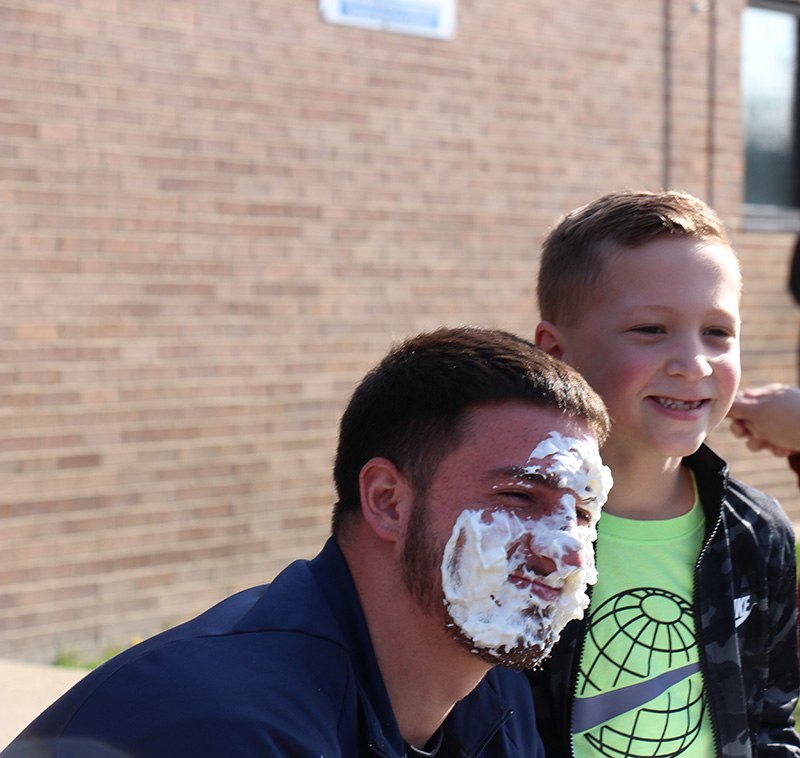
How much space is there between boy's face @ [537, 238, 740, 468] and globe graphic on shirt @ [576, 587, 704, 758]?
0.37 meters

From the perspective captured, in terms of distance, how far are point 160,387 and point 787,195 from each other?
5503 millimetres

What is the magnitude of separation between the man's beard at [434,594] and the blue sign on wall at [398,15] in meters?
4.52

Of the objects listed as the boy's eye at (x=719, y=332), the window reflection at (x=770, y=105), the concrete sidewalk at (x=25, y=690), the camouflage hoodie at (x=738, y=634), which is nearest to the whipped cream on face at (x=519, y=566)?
the camouflage hoodie at (x=738, y=634)

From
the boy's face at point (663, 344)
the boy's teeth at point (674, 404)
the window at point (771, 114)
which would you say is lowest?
→ the boy's teeth at point (674, 404)

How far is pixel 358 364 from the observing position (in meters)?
5.97

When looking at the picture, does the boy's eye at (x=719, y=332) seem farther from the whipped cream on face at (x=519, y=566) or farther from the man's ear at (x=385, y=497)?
the man's ear at (x=385, y=497)

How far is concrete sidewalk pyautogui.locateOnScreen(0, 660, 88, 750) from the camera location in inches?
157

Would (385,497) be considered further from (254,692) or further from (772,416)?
(772,416)

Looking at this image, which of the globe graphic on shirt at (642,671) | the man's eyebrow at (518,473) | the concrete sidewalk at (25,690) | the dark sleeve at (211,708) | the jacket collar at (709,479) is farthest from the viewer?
the concrete sidewalk at (25,690)

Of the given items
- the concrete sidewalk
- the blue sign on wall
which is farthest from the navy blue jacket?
the blue sign on wall

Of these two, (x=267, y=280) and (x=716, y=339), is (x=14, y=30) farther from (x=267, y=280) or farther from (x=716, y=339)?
(x=716, y=339)

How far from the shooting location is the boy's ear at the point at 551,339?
8.14 ft

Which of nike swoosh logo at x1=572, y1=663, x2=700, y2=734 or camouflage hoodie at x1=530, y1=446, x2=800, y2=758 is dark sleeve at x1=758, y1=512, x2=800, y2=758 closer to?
camouflage hoodie at x1=530, y1=446, x2=800, y2=758

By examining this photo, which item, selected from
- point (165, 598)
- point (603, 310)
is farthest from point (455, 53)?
point (603, 310)
